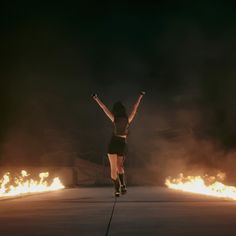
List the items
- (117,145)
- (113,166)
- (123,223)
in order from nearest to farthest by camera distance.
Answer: (123,223) < (117,145) < (113,166)

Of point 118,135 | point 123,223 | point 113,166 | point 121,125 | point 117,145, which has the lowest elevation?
point 123,223

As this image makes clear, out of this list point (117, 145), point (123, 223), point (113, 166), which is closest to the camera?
point (123, 223)

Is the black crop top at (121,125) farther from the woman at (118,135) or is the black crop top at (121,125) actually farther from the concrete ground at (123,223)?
the concrete ground at (123,223)

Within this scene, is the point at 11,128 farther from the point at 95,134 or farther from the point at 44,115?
the point at 95,134

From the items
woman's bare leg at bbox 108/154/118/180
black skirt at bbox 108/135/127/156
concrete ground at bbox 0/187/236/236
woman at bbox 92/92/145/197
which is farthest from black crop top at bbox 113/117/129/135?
concrete ground at bbox 0/187/236/236

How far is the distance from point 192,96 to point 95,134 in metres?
5.67

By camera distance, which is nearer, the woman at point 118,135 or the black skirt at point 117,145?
the woman at point 118,135

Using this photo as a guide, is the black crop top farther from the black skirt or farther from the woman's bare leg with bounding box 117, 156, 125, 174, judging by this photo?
the woman's bare leg with bounding box 117, 156, 125, 174

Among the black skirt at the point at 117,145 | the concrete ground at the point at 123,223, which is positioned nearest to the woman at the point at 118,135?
the black skirt at the point at 117,145

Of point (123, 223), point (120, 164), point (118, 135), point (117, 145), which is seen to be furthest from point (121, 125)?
point (123, 223)

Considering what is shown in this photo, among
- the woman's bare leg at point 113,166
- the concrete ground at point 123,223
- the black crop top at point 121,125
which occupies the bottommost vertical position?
the concrete ground at point 123,223

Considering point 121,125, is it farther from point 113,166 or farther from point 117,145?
point 113,166

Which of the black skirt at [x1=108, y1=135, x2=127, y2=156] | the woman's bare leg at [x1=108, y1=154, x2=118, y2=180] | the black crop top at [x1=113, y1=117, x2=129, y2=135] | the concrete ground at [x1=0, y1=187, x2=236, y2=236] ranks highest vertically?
the black crop top at [x1=113, y1=117, x2=129, y2=135]

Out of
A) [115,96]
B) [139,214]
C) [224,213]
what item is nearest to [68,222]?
[139,214]
